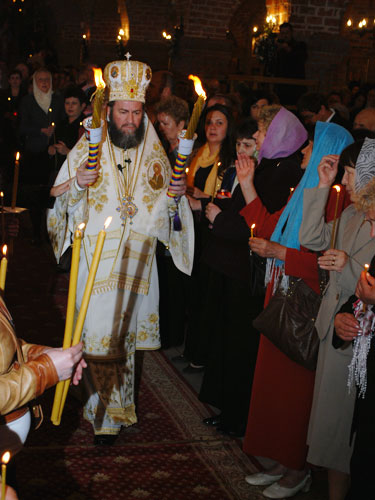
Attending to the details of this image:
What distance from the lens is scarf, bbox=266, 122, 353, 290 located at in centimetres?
Answer: 364

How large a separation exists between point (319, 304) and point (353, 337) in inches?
20.9

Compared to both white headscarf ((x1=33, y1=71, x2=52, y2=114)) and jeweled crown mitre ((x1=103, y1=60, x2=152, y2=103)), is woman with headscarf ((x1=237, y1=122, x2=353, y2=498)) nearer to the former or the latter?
jeweled crown mitre ((x1=103, y1=60, x2=152, y2=103))

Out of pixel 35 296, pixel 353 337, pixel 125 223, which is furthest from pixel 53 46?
pixel 353 337

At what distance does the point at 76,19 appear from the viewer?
23.0 meters

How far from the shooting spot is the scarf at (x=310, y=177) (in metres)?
3.64

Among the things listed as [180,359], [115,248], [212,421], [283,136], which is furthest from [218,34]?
[212,421]

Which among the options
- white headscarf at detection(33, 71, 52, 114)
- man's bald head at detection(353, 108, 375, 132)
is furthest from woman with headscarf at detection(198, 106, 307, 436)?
white headscarf at detection(33, 71, 52, 114)

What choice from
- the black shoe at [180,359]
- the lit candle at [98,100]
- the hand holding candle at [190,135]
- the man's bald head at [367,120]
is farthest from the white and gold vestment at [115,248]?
the man's bald head at [367,120]

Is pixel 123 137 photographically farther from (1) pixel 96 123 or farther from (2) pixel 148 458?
(2) pixel 148 458

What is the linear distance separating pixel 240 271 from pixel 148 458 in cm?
126

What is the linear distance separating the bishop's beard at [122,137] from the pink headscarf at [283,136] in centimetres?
78

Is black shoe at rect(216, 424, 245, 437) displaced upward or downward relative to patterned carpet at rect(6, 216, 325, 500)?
upward

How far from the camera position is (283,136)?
161 inches

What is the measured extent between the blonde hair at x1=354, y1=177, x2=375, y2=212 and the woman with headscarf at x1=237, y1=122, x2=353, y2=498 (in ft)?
1.94
